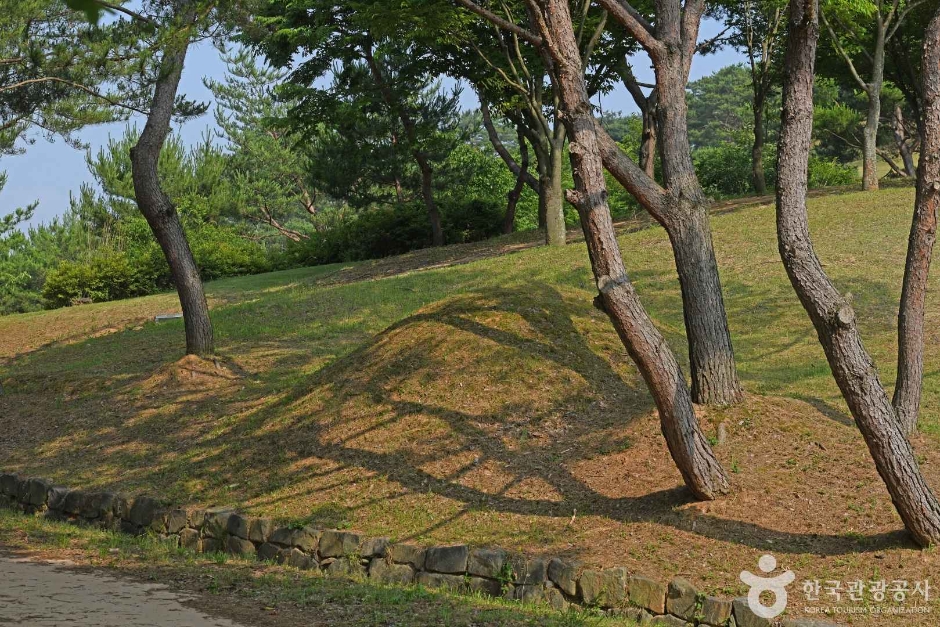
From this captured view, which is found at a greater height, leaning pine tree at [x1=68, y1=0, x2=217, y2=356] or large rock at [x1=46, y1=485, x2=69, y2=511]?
leaning pine tree at [x1=68, y1=0, x2=217, y2=356]

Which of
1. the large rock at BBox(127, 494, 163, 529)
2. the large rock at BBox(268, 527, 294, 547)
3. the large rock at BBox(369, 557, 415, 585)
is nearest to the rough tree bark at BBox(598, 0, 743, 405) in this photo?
the large rock at BBox(369, 557, 415, 585)

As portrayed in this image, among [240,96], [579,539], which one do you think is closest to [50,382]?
[579,539]

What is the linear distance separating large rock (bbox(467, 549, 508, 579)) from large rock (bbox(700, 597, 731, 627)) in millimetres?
1314

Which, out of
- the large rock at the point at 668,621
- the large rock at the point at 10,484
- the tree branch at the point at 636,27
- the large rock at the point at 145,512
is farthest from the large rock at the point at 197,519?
the tree branch at the point at 636,27

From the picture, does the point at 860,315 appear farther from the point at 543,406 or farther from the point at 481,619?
the point at 481,619

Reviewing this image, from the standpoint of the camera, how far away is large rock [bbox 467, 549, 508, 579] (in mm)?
5973

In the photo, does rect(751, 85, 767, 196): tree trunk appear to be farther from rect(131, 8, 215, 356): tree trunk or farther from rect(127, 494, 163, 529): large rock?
rect(127, 494, 163, 529): large rock

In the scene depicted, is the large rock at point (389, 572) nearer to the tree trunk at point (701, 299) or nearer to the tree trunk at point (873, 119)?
the tree trunk at point (701, 299)

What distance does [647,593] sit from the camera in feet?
17.9

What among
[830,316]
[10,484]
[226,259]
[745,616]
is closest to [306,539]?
[745,616]

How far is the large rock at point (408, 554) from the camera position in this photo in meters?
6.28

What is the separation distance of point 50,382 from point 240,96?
36457 millimetres

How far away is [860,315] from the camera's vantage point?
490 inches

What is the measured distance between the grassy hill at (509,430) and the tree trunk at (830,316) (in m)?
0.35
